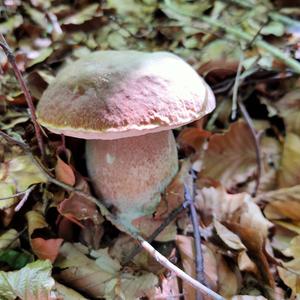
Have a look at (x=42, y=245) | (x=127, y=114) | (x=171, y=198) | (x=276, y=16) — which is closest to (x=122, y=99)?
(x=127, y=114)

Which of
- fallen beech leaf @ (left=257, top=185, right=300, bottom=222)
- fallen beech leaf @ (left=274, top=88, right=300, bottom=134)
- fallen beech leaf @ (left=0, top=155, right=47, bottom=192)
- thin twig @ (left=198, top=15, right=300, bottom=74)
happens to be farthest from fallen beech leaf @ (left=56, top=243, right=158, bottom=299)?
thin twig @ (left=198, top=15, right=300, bottom=74)

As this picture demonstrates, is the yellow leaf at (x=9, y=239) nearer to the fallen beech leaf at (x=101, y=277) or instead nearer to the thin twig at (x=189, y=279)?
the fallen beech leaf at (x=101, y=277)

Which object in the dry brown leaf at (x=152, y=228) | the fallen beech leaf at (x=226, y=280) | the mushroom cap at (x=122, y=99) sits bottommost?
the fallen beech leaf at (x=226, y=280)

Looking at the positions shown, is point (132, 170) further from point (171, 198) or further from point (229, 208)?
point (229, 208)

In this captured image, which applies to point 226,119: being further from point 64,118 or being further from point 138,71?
point 64,118

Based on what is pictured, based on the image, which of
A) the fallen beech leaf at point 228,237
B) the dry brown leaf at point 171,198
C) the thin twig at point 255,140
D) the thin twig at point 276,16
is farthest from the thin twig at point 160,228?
the thin twig at point 276,16
